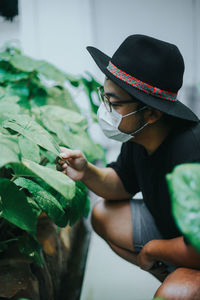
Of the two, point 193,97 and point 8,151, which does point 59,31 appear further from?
point 8,151

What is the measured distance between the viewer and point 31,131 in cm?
81

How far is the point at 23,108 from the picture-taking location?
143 cm

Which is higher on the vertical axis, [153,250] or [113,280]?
[153,250]

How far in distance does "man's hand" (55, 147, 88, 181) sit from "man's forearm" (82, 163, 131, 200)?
9cm

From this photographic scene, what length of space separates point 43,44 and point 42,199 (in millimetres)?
2187

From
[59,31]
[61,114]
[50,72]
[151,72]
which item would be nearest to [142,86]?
[151,72]

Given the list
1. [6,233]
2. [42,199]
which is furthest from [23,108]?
[42,199]

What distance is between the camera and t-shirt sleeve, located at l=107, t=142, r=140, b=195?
→ 53.4 inches

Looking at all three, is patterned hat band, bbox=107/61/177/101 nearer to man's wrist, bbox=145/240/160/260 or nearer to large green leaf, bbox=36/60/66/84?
man's wrist, bbox=145/240/160/260

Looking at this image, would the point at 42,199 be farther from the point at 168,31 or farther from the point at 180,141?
the point at 168,31

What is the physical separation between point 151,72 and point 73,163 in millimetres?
397

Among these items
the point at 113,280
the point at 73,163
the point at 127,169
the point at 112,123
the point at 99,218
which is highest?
the point at 112,123

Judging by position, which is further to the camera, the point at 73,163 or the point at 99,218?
the point at 99,218

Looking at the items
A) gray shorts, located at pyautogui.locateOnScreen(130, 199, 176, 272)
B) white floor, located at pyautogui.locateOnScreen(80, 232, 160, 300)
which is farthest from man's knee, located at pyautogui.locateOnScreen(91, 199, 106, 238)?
white floor, located at pyautogui.locateOnScreen(80, 232, 160, 300)
